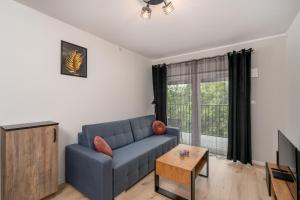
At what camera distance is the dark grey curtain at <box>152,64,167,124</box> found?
13.7 feet

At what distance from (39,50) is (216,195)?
3224 millimetres

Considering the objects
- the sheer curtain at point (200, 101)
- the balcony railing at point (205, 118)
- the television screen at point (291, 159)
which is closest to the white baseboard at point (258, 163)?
the sheer curtain at point (200, 101)

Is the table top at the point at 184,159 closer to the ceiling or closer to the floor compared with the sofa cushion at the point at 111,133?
closer to the floor

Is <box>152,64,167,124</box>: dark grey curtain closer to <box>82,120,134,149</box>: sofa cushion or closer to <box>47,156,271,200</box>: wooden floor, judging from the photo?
<box>82,120,134,149</box>: sofa cushion

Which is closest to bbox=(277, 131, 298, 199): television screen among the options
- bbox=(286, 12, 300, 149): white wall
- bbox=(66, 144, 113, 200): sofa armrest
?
bbox=(286, 12, 300, 149): white wall

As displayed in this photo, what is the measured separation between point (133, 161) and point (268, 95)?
113 inches

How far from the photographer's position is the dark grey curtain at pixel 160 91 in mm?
4180

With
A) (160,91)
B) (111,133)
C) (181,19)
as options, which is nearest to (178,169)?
(111,133)

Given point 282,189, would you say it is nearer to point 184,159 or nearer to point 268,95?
point 184,159

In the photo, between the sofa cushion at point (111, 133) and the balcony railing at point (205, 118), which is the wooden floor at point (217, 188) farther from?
the balcony railing at point (205, 118)

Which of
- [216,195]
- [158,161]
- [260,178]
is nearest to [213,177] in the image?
[216,195]

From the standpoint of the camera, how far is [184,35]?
2.80 metres

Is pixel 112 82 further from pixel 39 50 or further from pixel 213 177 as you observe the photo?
pixel 213 177

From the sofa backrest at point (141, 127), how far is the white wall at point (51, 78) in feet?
1.51
